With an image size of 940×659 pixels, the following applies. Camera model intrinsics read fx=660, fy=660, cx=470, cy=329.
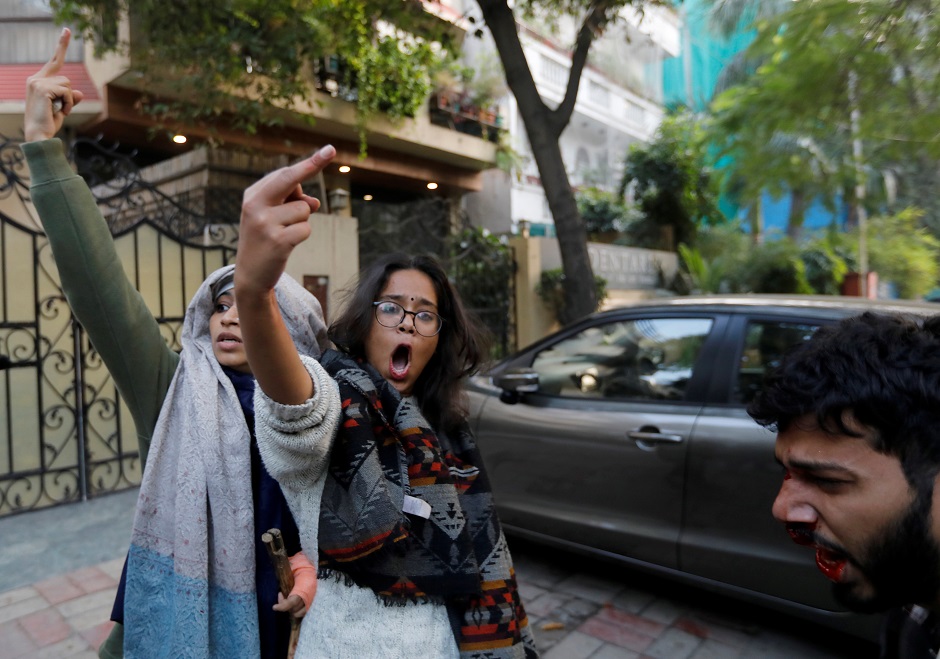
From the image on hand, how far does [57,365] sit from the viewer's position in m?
4.95

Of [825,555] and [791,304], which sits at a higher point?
A: [791,304]

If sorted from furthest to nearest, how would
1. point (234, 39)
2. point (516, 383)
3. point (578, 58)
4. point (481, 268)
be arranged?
point (481, 268)
point (578, 58)
point (234, 39)
point (516, 383)

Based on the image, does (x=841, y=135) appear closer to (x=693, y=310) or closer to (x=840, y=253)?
(x=693, y=310)

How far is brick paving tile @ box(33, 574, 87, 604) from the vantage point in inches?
140

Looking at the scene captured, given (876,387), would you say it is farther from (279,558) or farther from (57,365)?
(57,365)

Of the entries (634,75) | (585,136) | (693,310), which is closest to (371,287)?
(693,310)

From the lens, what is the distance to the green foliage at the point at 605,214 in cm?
1466

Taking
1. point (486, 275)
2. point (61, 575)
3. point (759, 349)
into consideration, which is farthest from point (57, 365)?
point (486, 275)

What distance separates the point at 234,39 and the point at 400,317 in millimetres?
5479

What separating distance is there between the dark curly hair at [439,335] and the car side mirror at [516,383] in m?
A: 1.92

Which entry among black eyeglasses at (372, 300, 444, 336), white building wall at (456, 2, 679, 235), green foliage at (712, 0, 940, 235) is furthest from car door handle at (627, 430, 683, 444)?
white building wall at (456, 2, 679, 235)

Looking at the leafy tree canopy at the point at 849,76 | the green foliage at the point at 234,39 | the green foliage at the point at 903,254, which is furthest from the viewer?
the green foliage at the point at 903,254

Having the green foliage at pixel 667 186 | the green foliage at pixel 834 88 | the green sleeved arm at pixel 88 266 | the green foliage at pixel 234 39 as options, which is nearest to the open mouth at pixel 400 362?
the green sleeved arm at pixel 88 266

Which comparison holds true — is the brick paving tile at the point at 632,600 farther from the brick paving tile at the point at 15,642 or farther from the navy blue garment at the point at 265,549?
the brick paving tile at the point at 15,642
